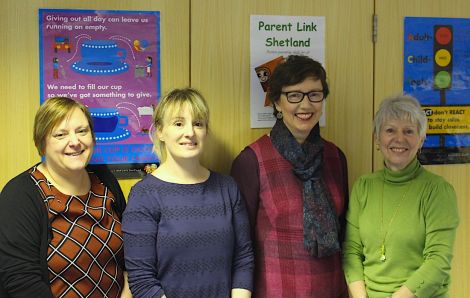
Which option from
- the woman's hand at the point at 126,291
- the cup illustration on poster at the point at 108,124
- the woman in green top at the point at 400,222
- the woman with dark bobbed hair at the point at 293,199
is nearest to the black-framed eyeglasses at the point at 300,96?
the woman with dark bobbed hair at the point at 293,199

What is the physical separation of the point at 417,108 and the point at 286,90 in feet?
1.67

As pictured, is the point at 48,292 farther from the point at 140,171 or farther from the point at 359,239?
the point at 359,239

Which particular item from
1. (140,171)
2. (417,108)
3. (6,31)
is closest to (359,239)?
(417,108)

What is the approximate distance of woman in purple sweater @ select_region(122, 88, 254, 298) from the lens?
1723mm

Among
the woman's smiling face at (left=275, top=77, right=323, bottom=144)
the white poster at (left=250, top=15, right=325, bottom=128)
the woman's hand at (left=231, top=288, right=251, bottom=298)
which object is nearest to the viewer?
the woman's hand at (left=231, top=288, right=251, bottom=298)

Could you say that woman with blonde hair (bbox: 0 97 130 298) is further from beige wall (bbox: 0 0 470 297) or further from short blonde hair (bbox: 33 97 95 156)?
beige wall (bbox: 0 0 470 297)

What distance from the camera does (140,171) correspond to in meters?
Result: 2.15

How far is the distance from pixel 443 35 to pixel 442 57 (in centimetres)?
10

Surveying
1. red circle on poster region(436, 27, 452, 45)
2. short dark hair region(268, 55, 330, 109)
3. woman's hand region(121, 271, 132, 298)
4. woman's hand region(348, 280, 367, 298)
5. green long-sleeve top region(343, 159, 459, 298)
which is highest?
red circle on poster region(436, 27, 452, 45)

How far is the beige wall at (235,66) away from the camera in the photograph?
2.01 meters

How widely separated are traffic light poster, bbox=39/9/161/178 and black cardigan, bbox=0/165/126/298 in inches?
18.5

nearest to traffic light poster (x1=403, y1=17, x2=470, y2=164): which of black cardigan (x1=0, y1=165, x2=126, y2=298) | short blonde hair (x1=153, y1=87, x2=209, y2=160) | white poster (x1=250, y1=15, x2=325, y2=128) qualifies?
white poster (x1=250, y1=15, x2=325, y2=128)

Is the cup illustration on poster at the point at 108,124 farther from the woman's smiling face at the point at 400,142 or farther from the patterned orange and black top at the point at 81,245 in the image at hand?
the woman's smiling face at the point at 400,142

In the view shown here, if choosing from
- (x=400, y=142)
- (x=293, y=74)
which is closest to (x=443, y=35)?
(x=400, y=142)
